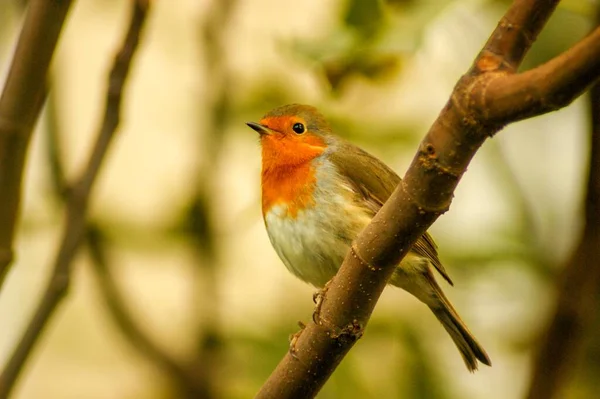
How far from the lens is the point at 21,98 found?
182cm

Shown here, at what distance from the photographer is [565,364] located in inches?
93.7

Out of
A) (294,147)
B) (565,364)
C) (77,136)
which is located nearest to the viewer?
(565,364)

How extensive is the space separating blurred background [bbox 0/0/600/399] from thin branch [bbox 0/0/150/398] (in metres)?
0.30

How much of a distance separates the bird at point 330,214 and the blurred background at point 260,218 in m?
0.23

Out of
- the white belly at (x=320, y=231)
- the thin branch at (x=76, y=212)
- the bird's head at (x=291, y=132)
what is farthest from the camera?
the bird's head at (x=291, y=132)

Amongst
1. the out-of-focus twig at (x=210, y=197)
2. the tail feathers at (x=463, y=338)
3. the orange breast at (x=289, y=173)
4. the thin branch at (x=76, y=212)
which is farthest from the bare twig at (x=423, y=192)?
the out-of-focus twig at (x=210, y=197)

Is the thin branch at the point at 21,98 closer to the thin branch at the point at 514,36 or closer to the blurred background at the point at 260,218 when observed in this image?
the blurred background at the point at 260,218

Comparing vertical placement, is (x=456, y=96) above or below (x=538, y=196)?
above

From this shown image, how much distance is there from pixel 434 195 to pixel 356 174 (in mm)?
1669

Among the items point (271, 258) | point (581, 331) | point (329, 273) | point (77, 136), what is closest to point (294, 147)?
point (329, 273)

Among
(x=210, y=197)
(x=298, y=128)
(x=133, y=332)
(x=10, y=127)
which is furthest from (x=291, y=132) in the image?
(x=10, y=127)

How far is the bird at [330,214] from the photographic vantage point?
299 cm

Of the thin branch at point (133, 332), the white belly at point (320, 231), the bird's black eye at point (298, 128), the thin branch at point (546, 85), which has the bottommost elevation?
the thin branch at point (133, 332)

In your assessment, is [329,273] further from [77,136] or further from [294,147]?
[77,136]
